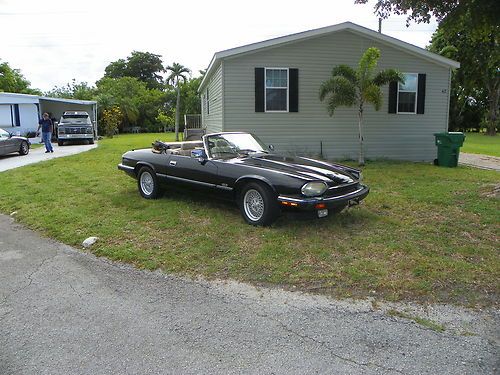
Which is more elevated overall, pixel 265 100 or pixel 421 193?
pixel 265 100

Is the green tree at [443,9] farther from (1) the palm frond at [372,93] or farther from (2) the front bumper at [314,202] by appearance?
(2) the front bumper at [314,202]

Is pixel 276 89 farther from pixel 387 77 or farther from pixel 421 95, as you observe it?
pixel 421 95

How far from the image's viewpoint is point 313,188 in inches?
211

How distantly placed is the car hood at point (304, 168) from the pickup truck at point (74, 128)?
1811 centimetres

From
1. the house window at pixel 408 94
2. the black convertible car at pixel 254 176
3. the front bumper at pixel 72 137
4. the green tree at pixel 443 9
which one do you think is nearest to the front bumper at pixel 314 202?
the black convertible car at pixel 254 176

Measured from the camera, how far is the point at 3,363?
286 cm

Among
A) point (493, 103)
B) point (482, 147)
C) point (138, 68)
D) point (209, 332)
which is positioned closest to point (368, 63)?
point (209, 332)

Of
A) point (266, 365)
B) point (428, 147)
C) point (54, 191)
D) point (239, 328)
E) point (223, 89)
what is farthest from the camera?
point (428, 147)

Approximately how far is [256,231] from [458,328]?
2.82m

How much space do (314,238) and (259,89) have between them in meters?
8.40

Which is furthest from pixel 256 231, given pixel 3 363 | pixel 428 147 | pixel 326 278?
pixel 428 147

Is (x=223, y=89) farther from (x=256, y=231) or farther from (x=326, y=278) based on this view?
(x=326, y=278)

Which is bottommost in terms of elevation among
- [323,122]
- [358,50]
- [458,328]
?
[458,328]

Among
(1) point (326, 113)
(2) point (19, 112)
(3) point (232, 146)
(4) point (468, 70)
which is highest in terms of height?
(4) point (468, 70)
